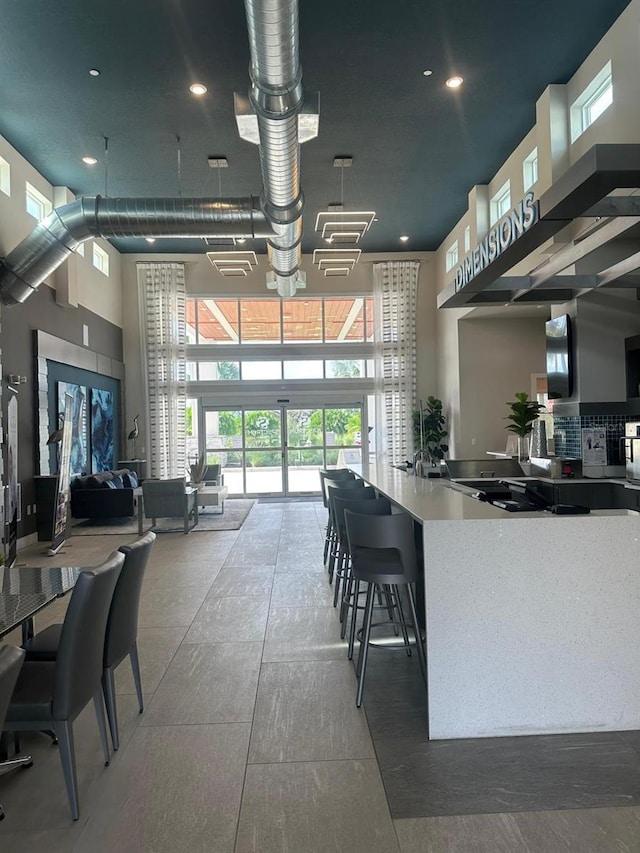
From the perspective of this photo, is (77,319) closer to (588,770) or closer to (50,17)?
(50,17)

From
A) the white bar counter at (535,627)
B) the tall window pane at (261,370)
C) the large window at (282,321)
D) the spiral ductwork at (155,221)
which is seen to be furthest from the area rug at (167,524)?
the white bar counter at (535,627)

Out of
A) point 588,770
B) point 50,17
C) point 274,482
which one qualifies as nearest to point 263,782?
point 588,770

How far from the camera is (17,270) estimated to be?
753 centimetres

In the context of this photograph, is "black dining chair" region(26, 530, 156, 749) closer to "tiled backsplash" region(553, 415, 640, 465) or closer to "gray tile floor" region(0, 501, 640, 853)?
"gray tile floor" region(0, 501, 640, 853)

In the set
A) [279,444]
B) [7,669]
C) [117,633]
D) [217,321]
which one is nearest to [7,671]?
[7,669]

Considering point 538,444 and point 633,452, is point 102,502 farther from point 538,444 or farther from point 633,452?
point 633,452

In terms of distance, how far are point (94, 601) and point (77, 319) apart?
9009 millimetres

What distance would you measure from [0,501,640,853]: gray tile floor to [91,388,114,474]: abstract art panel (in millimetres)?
7730

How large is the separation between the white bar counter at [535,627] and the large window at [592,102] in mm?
5118

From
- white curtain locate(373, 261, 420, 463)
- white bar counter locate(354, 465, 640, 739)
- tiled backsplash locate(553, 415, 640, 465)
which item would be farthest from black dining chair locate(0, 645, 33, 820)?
white curtain locate(373, 261, 420, 463)

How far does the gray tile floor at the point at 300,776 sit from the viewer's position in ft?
7.25

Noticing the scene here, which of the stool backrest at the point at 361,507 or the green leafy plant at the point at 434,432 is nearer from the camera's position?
the stool backrest at the point at 361,507

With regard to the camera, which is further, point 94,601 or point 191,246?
point 191,246

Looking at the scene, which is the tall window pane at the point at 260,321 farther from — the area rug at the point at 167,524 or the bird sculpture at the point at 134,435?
the area rug at the point at 167,524
